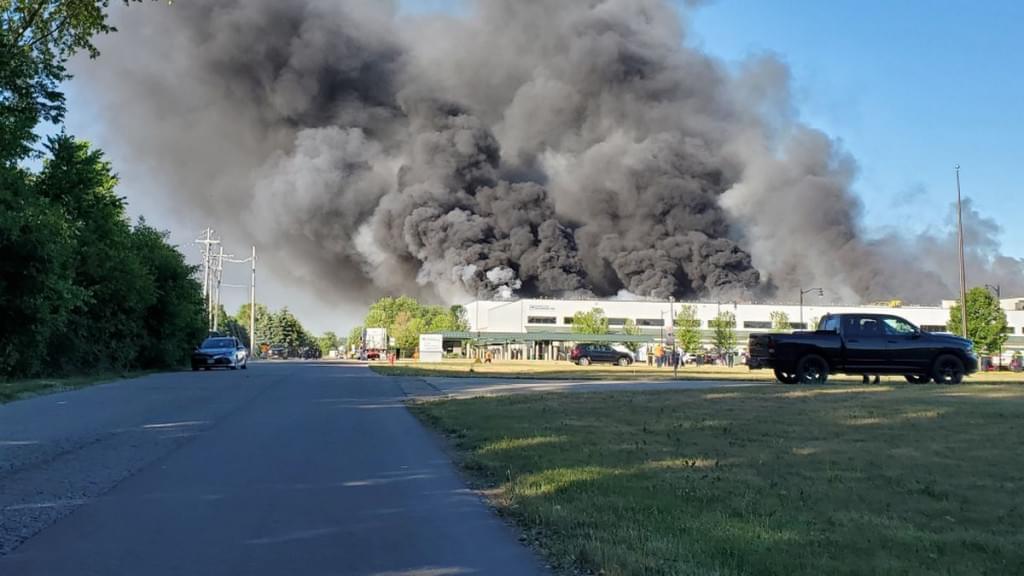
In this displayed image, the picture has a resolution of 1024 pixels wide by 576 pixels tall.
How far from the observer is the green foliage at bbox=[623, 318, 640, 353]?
335 ft

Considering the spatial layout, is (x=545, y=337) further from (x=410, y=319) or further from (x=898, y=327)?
(x=898, y=327)

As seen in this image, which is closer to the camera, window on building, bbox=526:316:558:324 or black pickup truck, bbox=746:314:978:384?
black pickup truck, bbox=746:314:978:384

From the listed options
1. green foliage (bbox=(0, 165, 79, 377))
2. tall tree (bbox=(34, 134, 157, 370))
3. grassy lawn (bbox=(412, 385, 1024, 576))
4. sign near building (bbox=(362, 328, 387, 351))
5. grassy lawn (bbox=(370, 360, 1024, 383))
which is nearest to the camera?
grassy lawn (bbox=(412, 385, 1024, 576))

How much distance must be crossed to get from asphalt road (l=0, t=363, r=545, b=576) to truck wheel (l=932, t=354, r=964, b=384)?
1497cm

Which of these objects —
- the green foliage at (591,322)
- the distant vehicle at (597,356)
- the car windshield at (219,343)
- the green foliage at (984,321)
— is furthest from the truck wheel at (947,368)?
the green foliage at (591,322)

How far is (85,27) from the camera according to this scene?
20.2 m

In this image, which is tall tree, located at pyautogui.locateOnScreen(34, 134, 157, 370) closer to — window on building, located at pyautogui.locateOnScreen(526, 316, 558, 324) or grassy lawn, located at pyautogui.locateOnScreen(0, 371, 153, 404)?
grassy lawn, located at pyautogui.locateOnScreen(0, 371, 153, 404)

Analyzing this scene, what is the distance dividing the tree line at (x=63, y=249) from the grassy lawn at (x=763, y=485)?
1471cm

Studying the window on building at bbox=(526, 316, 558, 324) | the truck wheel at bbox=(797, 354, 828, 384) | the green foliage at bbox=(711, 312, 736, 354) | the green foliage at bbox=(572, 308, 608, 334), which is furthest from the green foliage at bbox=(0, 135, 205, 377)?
the window on building at bbox=(526, 316, 558, 324)

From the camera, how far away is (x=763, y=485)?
24.4 feet

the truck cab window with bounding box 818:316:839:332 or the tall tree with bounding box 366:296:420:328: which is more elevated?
the tall tree with bounding box 366:296:420:328

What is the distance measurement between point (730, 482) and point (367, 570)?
3796 millimetres

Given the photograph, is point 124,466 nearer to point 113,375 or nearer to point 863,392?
point 863,392

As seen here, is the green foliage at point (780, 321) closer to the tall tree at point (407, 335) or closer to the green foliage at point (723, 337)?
the green foliage at point (723, 337)
